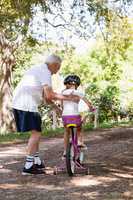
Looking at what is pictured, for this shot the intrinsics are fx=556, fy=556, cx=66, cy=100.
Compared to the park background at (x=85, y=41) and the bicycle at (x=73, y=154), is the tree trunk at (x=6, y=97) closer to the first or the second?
the park background at (x=85, y=41)

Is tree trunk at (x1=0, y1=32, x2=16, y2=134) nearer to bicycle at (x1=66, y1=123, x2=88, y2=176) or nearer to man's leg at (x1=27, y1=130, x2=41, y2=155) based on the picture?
bicycle at (x1=66, y1=123, x2=88, y2=176)

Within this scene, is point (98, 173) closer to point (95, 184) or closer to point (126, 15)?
point (95, 184)

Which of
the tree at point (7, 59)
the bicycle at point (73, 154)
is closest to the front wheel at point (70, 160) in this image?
the bicycle at point (73, 154)

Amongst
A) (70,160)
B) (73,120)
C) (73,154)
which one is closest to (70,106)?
(73,120)

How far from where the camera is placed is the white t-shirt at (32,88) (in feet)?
27.6

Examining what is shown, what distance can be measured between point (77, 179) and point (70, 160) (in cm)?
32

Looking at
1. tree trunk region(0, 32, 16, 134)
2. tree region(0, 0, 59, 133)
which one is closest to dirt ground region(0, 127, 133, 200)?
tree region(0, 0, 59, 133)

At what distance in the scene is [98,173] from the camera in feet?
28.0

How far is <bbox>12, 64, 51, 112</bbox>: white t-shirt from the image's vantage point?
840 centimetres

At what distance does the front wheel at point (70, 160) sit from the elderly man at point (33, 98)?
0.54 meters

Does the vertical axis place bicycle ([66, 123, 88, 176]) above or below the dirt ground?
above

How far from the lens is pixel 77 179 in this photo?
804 cm

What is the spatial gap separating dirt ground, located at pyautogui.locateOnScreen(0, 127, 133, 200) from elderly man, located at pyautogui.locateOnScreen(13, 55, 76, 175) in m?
0.40

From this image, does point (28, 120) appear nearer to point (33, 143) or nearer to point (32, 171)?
point (33, 143)
